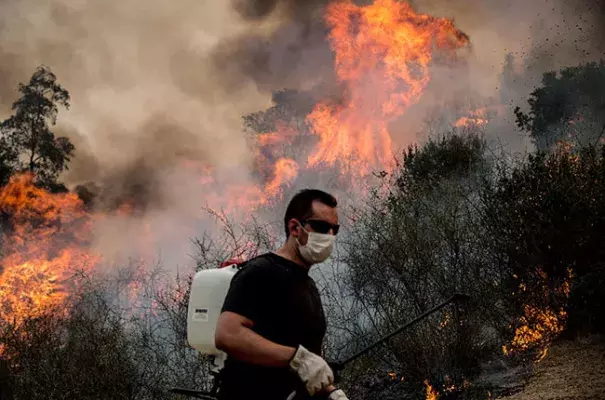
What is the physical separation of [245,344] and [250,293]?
0.21 meters

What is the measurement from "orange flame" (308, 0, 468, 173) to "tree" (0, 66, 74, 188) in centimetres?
1413

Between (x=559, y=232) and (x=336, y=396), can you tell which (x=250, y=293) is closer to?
(x=336, y=396)

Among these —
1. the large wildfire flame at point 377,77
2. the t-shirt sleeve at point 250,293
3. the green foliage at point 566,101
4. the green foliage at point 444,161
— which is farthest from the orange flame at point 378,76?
the t-shirt sleeve at point 250,293

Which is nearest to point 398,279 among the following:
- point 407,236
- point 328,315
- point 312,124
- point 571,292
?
point 407,236

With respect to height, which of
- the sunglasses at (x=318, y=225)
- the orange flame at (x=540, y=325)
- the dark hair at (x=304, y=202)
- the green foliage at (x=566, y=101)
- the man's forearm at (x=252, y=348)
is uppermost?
the green foliage at (x=566, y=101)

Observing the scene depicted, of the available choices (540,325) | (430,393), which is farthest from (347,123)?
(430,393)

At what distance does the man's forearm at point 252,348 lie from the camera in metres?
1.93

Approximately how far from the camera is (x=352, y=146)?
86.0 feet

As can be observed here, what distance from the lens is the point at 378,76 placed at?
27.7 meters

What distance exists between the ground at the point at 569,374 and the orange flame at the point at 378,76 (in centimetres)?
1769

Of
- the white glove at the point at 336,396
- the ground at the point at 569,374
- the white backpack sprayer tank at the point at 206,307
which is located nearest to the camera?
the white glove at the point at 336,396

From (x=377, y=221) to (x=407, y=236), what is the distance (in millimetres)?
1259

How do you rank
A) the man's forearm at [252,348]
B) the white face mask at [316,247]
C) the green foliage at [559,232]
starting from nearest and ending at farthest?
the man's forearm at [252,348]
the white face mask at [316,247]
the green foliage at [559,232]

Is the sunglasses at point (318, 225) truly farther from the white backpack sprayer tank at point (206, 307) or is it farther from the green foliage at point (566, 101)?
the green foliage at point (566, 101)
